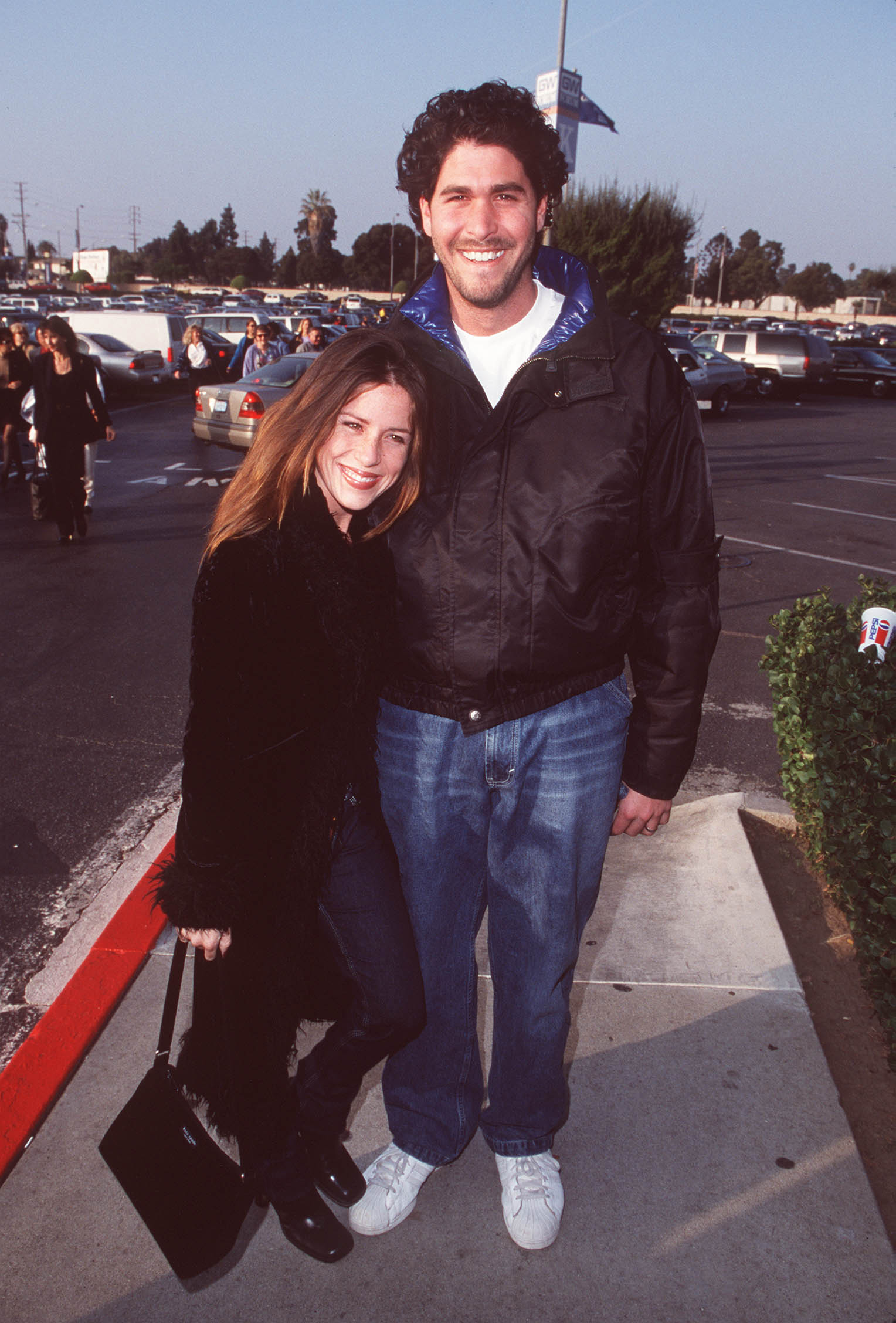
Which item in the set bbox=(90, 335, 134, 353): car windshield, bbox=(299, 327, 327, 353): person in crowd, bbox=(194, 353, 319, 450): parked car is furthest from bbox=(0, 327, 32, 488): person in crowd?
bbox=(90, 335, 134, 353): car windshield

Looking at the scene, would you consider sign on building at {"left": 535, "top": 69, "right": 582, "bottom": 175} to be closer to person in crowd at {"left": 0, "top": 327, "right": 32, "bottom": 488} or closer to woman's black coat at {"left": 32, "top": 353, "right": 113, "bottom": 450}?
woman's black coat at {"left": 32, "top": 353, "right": 113, "bottom": 450}

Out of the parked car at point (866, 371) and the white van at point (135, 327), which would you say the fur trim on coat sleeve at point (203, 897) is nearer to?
the white van at point (135, 327)

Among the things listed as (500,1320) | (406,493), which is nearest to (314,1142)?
(500,1320)

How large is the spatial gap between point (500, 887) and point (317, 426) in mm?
1074

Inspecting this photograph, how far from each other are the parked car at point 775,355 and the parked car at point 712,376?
168 inches

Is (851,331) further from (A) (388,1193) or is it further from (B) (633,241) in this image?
(A) (388,1193)

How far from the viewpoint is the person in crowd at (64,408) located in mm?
8711

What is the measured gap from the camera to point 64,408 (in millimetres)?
8805

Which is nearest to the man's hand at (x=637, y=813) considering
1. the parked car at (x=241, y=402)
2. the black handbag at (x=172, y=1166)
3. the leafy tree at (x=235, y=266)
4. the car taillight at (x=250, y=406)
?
the black handbag at (x=172, y=1166)

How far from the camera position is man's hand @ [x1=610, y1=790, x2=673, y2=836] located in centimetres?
219

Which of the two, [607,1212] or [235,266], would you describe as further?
[235,266]

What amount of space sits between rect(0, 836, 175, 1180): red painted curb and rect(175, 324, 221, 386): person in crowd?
56.3 feet

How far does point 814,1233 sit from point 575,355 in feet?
6.58

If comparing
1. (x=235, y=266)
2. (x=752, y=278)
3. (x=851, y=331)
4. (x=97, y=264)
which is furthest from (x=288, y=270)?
(x=851, y=331)
